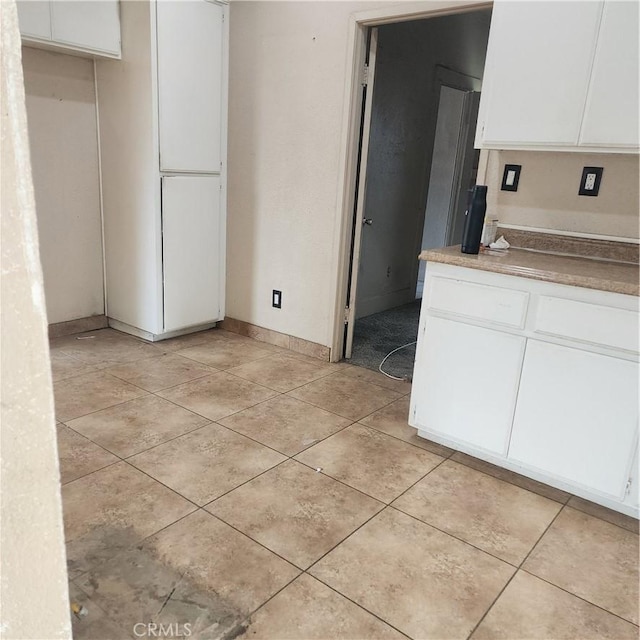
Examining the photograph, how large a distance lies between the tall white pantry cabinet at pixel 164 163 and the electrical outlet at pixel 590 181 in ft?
7.53

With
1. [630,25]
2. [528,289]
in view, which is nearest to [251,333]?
[528,289]

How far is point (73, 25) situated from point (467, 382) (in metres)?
2.87

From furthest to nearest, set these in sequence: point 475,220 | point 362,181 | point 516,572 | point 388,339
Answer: point 388,339
point 362,181
point 475,220
point 516,572

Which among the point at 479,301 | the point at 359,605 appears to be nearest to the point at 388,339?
the point at 479,301

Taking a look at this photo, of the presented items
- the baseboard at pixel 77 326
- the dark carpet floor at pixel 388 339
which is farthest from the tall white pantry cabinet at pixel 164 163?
the dark carpet floor at pixel 388 339

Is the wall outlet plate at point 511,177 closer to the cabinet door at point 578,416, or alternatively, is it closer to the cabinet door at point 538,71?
the cabinet door at point 538,71

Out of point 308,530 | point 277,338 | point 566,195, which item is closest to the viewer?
point 308,530

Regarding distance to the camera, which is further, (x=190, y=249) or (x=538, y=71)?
(x=190, y=249)

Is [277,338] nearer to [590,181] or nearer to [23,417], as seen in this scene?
[590,181]

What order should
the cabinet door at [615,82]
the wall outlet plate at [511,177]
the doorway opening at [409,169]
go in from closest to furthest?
the cabinet door at [615,82], the wall outlet plate at [511,177], the doorway opening at [409,169]

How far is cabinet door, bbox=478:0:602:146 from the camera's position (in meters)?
2.06

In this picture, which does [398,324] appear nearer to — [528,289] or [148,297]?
[148,297]

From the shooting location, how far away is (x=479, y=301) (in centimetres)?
215

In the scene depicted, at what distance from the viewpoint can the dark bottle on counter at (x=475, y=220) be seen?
7.37 ft
